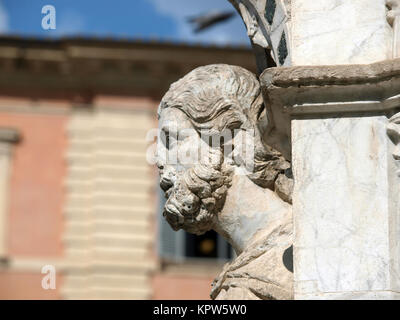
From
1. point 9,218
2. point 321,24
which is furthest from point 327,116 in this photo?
point 9,218

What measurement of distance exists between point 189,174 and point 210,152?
98mm

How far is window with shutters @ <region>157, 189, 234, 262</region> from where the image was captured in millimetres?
26828

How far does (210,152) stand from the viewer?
486cm

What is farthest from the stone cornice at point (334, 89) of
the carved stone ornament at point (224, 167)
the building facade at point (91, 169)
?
the building facade at point (91, 169)

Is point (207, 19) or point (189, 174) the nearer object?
point (189, 174)

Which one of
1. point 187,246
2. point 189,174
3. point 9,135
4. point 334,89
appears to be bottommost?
point 189,174

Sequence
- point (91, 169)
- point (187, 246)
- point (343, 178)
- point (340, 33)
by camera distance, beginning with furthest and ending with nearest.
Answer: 1. point (91, 169)
2. point (187, 246)
3. point (340, 33)
4. point (343, 178)

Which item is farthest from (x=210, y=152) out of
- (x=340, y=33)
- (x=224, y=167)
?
(x=340, y=33)

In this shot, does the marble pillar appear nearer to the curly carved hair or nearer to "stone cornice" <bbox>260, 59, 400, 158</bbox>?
"stone cornice" <bbox>260, 59, 400, 158</bbox>

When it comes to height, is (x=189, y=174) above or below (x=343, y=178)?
above

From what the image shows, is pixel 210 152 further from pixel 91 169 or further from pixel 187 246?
pixel 91 169

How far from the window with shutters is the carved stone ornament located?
71.6 feet
